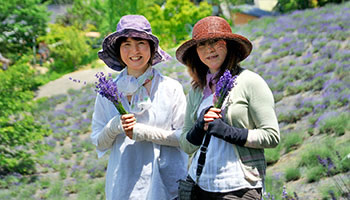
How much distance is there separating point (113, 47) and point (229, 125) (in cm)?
111

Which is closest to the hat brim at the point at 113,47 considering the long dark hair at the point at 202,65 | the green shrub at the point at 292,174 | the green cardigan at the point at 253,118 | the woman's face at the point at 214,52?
the long dark hair at the point at 202,65

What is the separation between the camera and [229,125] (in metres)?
2.19

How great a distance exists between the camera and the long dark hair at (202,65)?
236 cm

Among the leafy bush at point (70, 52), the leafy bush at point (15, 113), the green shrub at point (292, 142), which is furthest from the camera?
the leafy bush at point (70, 52)

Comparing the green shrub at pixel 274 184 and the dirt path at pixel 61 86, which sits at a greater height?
the green shrub at pixel 274 184

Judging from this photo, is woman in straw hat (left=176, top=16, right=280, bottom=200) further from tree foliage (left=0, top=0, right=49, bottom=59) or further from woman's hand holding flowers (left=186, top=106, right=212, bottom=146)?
tree foliage (left=0, top=0, right=49, bottom=59)

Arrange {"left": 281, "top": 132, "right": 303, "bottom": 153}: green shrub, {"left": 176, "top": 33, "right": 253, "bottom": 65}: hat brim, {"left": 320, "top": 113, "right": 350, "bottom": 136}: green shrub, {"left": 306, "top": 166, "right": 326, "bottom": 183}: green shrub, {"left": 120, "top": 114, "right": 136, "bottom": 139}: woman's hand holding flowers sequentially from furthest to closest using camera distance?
{"left": 281, "top": 132, "right": 303, "bottom": 153}: green shrub, {"left": 320, "top": 113, "right": 350, "bottom": 136}: green shrub, {"left": 306, "top": 166, "right": 326, "bottom": 183}: green shrub, {"left": 120, "top": 114, "right": 136, "bottom": 139}: woman's hand holding flowers, {"left": 176, "top": 33, "right": 253, "bottom": 65}: hat brim

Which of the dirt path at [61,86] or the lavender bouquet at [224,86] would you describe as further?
the dirt path at [61,86]

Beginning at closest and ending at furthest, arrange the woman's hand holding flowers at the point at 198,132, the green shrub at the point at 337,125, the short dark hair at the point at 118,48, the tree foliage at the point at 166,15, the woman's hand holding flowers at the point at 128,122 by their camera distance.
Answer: the woman's hand holding flowers at the point at 198,132 → the woman's hand holding flowers at the point at 128,122 → the short dark hair at the point at 118,48 → the green shrub at the point at 337,125 → the tree foliage at the point at 166,15

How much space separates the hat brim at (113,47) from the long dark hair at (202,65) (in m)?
0.30

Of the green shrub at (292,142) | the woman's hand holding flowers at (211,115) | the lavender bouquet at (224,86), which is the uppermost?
the lavender bouquet at (224,86)

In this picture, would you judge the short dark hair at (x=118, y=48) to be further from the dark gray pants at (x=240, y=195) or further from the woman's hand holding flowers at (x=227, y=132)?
the dark gray pants at (x=240, y=195)

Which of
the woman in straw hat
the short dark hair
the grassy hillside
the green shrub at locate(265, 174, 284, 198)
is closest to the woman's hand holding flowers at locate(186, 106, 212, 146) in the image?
the woman in straw hat

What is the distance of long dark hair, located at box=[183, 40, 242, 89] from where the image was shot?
236 centimetres
